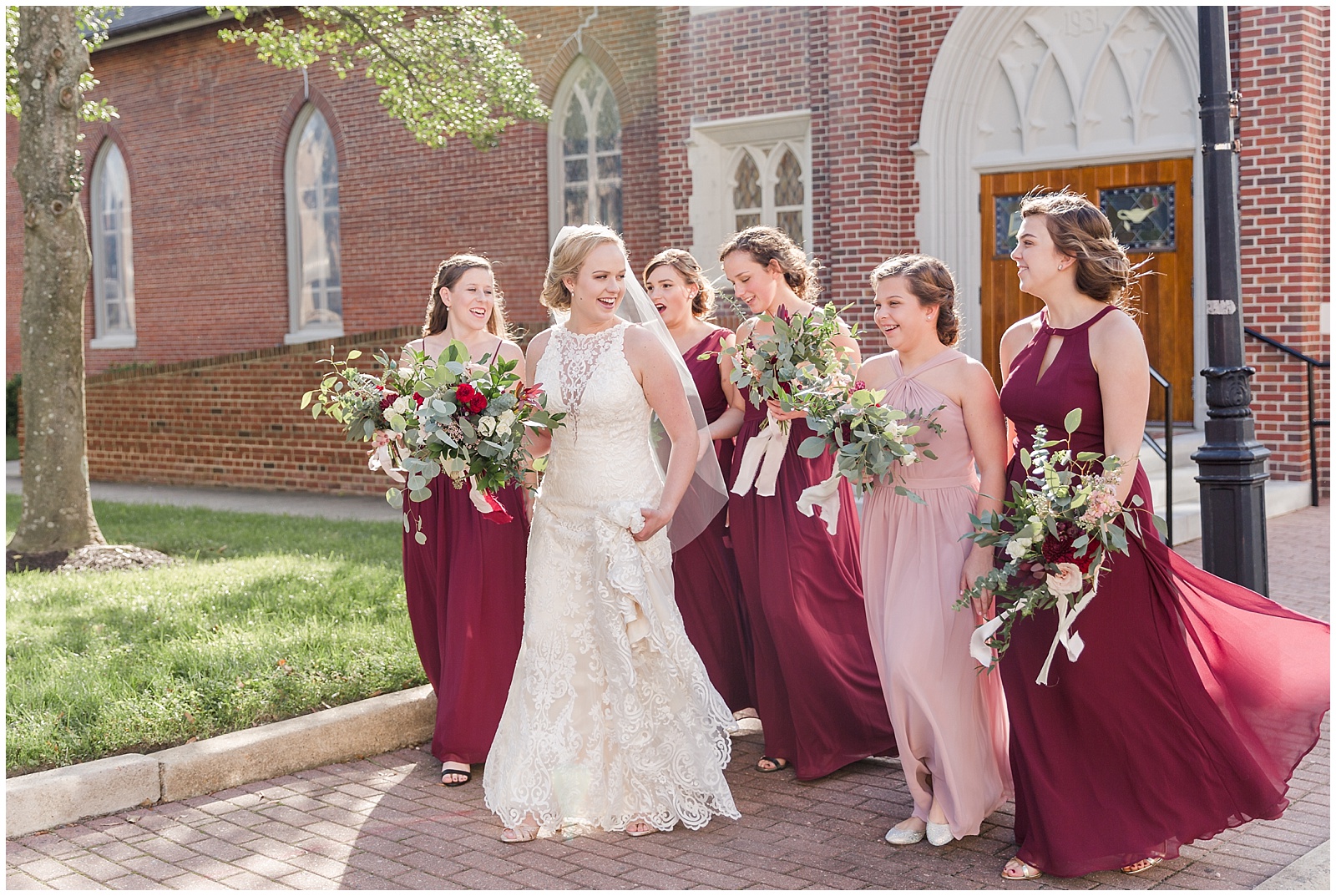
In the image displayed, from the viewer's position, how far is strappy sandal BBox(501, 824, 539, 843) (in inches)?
179

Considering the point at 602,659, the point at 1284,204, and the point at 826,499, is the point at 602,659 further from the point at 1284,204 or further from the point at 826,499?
the point at 1284,204

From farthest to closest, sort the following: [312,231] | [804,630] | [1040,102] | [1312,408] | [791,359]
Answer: [312,231]
[1040,102]
[1312,408]
[804,630]
[791,359]

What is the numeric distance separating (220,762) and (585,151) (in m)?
12.5

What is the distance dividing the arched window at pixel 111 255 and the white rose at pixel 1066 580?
20925 millimetres

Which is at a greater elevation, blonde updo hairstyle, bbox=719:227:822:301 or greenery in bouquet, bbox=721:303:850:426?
blonde updo hairstyle, bbox=719:227:822:301

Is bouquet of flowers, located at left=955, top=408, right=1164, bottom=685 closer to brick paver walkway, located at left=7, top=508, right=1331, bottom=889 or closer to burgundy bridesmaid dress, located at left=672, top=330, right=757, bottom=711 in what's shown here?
brick paver walkway, located at left=7, top=508, right=1331, bottom=889

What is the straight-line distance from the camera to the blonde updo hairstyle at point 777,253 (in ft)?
18.0

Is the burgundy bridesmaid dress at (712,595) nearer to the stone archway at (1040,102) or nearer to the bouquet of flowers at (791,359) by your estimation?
the bouquet of flowers at (791,359)

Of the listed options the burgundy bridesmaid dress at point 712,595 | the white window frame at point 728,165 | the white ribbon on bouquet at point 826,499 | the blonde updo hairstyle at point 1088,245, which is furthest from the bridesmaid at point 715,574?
the white window frame at point 728,165

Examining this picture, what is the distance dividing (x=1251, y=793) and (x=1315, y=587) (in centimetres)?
457

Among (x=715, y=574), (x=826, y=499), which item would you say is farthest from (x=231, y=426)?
(x=826, y=499)

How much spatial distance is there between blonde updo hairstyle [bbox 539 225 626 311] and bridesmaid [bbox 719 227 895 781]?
2.67ft

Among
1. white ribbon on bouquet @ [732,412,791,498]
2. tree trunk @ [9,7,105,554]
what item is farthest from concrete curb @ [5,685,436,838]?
tree trunk @ [9,7,105,554]

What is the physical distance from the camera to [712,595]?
19.0 ft
